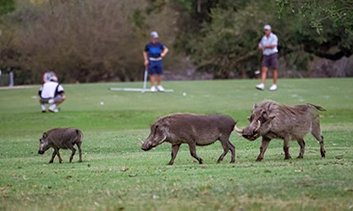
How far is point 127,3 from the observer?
2389 inches

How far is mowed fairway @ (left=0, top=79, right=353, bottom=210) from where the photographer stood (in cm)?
1182

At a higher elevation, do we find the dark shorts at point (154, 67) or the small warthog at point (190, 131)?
the small warthog at point (190, 131)

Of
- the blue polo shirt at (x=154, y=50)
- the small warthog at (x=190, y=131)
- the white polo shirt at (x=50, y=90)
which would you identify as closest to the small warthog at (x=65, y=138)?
the small warthog at (x=190, y=131)

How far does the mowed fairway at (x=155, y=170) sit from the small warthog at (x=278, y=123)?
0.47 m

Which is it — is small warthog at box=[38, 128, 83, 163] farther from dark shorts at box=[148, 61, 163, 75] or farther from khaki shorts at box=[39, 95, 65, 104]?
dark shorts at box=[148, 61, 163, 75]

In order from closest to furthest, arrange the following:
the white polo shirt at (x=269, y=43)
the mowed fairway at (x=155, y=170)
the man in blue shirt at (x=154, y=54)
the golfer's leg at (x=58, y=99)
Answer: the mowed fairway at (x=155, y=170)
the golfer's leg at (x=58, y=99)
the white polo shirt at (x=269, y=43)
the man in blue shirt at (x=154, y=54)

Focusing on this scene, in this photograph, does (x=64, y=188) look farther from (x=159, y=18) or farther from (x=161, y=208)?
(x=159, y=18)

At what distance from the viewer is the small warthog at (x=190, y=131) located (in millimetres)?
16547

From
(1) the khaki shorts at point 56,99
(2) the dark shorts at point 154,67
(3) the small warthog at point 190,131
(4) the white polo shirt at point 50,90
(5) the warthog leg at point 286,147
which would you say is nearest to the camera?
(3) the small warthog at point 190,131

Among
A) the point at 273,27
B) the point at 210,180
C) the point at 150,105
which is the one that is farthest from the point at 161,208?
the point at 273,27

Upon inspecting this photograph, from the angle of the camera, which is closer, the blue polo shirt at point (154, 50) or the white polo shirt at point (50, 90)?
→ the white polo shirt at point (50, 90)

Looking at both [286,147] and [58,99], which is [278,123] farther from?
[58,99]

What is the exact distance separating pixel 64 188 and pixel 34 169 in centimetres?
349

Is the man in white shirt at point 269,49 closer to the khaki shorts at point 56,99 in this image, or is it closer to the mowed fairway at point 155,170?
the mowed fairway at point 155,170
